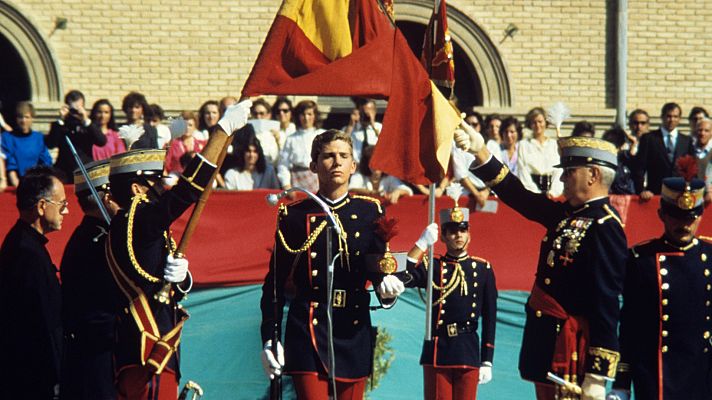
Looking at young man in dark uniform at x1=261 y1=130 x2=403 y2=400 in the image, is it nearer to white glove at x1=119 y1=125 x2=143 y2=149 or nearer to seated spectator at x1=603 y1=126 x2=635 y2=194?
white glove at x1=119 y1=125 x2=143 y2=149

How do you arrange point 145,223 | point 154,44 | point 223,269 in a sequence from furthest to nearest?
point 154,44
point 223,269
point 145,223

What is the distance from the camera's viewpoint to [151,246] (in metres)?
7.36

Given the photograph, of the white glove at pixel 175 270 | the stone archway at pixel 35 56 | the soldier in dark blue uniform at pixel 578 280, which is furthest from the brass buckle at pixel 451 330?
the stone archway at pixel 35 56

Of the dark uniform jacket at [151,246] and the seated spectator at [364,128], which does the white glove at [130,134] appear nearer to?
the dark uniform jacket at [151,246]

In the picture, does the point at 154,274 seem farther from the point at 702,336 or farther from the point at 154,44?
the point at 154,44

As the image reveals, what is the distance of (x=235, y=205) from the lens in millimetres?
11211

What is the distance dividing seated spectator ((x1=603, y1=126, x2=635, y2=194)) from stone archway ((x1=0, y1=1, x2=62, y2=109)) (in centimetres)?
754

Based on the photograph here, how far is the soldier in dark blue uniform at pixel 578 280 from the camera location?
7.22 m

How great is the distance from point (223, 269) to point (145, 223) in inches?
151

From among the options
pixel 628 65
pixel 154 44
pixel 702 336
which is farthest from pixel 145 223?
pixel 628 65

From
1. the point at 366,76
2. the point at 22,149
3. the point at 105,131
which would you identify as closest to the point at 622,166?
the point at 105,131

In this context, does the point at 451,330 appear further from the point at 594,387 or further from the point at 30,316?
the point at 30,316

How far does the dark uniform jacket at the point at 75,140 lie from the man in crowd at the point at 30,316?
454cm

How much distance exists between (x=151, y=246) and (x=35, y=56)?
36.6 ft
